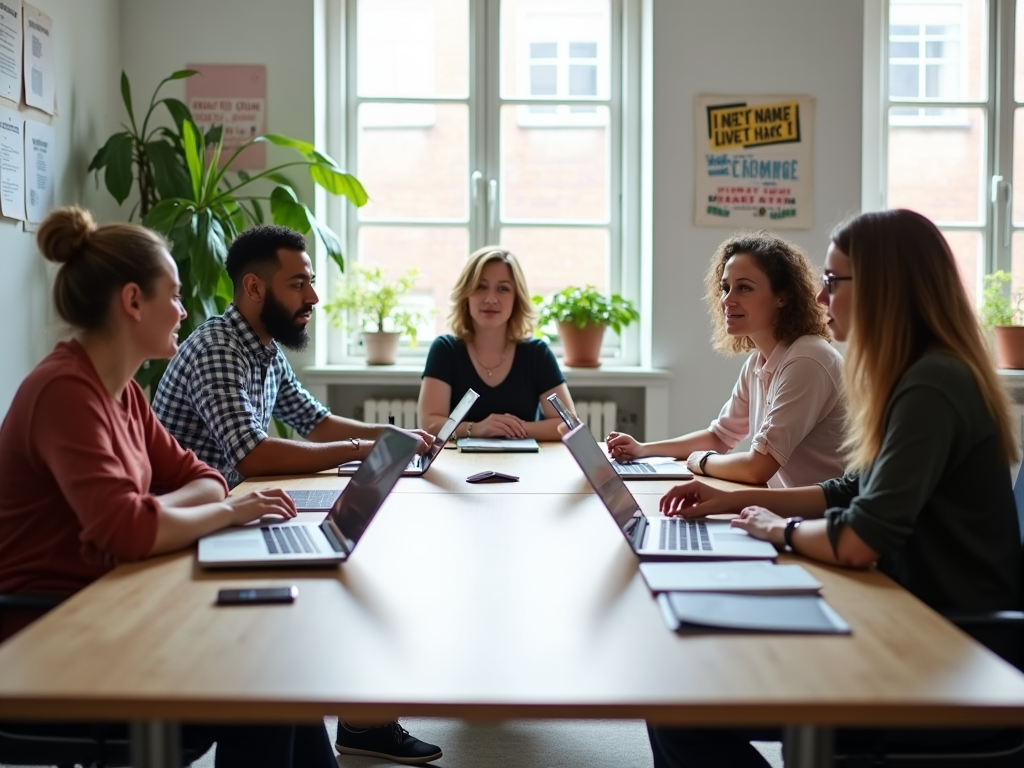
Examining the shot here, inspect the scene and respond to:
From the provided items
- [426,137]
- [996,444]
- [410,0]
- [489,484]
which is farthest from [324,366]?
[996,444]

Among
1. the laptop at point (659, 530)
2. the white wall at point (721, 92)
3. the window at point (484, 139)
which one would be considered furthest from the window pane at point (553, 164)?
the laptop at point (659, 530)

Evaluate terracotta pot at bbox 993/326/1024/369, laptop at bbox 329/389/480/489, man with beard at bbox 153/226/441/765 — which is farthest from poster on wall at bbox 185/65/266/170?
terracotta pot at bbox 993/326/1024/369

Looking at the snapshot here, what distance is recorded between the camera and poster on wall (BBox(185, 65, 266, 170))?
4004 mm

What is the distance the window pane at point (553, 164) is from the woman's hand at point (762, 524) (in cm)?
271

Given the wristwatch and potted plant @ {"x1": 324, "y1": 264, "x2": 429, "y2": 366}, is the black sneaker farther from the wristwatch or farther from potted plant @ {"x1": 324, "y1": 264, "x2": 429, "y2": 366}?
potted plant @ {"x1": 324, "y1": 264, "x2": 429, "y2": 366}

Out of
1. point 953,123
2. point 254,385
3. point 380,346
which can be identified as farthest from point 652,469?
point 953,123

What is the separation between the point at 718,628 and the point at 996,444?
24.5 inches

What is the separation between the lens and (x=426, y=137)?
4355 millimetres

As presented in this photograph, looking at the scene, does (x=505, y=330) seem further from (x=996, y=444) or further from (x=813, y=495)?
(x=996, y=444)

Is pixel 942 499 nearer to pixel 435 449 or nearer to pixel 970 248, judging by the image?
pixel 435 449

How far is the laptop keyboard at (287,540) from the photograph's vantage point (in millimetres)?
1630

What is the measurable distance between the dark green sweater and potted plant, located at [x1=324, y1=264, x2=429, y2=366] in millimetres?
2753

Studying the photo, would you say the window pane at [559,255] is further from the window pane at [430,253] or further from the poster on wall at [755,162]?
the poster on wall at [755,162]

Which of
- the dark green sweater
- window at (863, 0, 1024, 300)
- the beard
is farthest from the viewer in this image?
window at (863, 0, 1024, 300)
